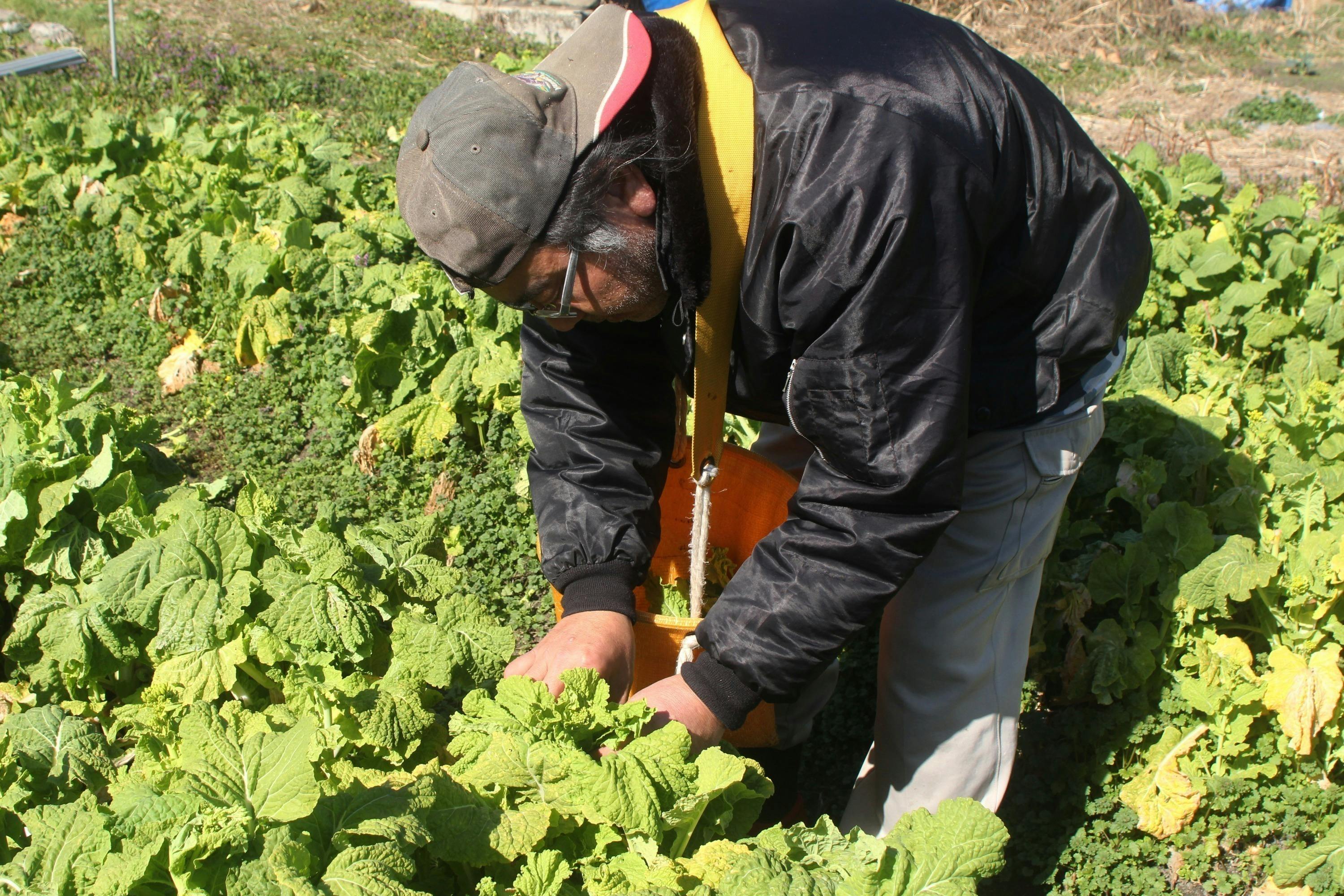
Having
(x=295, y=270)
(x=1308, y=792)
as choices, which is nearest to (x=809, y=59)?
(x=1308, y=792)

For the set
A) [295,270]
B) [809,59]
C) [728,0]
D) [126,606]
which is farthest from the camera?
[295,270]

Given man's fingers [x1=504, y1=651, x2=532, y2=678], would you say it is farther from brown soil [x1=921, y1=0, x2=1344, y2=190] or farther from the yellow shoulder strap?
brown soil [x1=921, y1=0, x2=1344, y2=190]

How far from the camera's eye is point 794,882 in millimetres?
1709

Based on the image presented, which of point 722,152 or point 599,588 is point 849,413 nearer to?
point 722,152

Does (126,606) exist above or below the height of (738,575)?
below

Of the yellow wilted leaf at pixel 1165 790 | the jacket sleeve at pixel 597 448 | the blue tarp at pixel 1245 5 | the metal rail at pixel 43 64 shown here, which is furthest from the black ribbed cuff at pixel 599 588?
the blue tarp at pixel 1245 5

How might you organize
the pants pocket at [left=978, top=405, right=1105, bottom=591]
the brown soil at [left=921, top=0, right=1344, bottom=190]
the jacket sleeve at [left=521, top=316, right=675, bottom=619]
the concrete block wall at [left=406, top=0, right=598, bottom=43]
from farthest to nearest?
the concrete block wall at [left=406, top=0, right=598, bottom=43] → the brown soil at [left=921, top=0, right=1344, bottom=190] → the jacket sleeve at [left=521, top=316, right=675, bottom=619] → the pants pocket at [left=978, top=405, right=1105, bottom=591]

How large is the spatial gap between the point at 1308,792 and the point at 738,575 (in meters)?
1.98

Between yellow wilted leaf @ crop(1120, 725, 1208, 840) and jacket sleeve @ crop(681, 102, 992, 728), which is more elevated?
jacket sleeve @ crop(681, 102, 992, 728)

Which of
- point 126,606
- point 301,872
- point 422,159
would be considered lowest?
point 126,606

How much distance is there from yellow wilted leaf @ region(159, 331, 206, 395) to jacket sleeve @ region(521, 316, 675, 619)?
3269mm

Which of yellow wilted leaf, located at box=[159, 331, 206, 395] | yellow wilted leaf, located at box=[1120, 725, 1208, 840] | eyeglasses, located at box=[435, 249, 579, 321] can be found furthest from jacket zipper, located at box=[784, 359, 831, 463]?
yellow wilted leaf, located at box=[159, 331, 206, 395]

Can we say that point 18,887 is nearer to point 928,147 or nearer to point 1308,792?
point 928,147

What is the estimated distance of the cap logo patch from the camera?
5.81 feet
